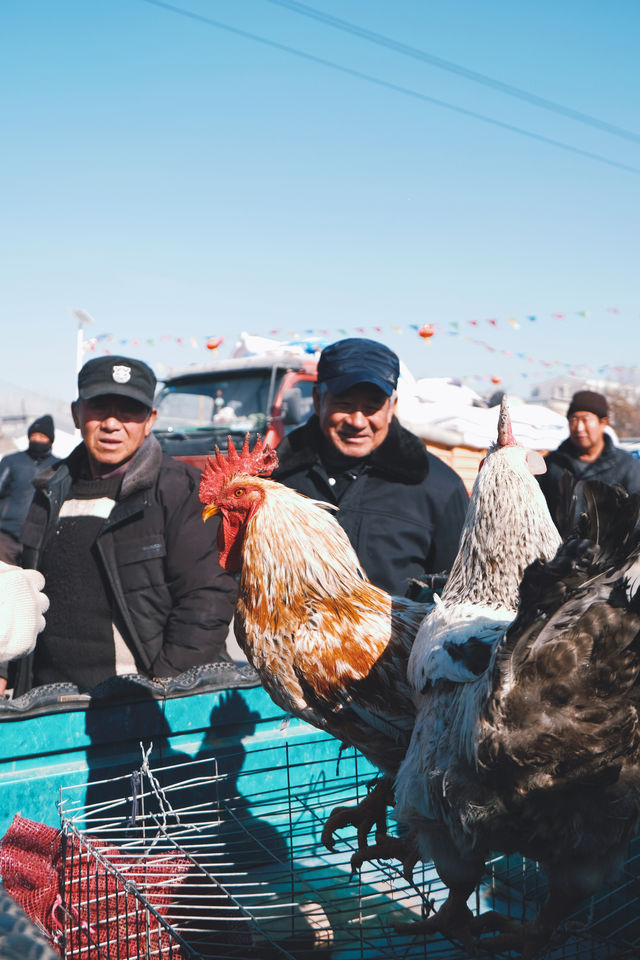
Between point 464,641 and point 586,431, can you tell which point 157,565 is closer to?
point 464,641

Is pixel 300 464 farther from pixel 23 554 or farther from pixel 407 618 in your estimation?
pixel 23 554

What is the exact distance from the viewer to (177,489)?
3008 mm

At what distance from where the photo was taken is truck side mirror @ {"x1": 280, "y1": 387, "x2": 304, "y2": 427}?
28.2 ft

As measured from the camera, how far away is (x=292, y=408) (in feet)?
28.3

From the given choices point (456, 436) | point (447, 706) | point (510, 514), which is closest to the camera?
point (447, 706)

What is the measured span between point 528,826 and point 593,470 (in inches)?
150

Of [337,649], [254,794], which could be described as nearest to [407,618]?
[337,649]

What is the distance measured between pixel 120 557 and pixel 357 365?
1.15 metres

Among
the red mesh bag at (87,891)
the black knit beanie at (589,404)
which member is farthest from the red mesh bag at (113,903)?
the black knit beanie at (589,404)

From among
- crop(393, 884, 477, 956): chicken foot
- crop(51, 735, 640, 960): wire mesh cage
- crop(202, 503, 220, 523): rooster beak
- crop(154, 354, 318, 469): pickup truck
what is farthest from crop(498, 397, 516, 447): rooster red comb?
crop(154, 354, 318, 469): pickup truck

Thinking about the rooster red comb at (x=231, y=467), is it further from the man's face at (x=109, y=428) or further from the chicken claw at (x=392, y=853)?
the chicken claw at (x=392, y=853)

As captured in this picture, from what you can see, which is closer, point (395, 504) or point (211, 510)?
point (211, 510)

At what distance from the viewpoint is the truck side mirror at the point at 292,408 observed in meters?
8.61

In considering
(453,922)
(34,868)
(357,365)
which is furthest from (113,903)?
(357,365)
